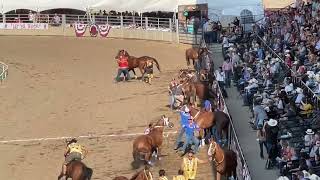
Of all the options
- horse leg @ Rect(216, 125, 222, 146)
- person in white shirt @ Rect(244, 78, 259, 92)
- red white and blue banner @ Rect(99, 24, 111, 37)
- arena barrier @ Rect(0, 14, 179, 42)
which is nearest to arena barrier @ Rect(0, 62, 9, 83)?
red white and blue banner @ Rect(99, 24, 111, 37)

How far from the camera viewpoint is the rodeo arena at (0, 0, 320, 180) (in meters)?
16.9

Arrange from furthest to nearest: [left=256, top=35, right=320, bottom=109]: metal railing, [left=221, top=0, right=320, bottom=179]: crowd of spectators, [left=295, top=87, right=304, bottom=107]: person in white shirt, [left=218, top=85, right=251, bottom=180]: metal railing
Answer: [left=295, top=87, right=304, bottom=107]: person in white shirt
[left=256, top=35, right=320, bottom=109]: metal railing
[left=221, top=0, right=320, bottom=179]: crowd of spectators
[left=218, top=85, right=251, bottom=180]: metal railing

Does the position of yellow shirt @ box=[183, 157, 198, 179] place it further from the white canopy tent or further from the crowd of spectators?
the white canopy tent

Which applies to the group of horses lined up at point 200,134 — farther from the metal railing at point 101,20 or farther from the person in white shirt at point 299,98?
the metal railing at point 101,20

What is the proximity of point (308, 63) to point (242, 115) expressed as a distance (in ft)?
11.6

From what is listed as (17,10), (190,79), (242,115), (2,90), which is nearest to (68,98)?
(2,90)

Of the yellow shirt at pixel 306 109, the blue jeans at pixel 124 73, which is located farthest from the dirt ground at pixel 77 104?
the yellow shirt at pixel 306 109

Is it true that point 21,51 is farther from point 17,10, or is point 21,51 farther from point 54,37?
point 17,10

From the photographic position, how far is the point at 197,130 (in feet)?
62.2

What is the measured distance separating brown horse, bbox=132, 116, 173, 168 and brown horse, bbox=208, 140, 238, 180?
2.28 meters

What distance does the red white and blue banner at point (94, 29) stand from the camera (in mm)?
41250

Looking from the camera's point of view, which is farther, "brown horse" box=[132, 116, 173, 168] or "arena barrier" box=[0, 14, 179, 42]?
"arena barrier" box=[0, 14, 179, 42]

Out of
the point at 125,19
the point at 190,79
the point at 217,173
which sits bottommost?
the point at 217,173

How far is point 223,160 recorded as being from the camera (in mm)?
→ 15281
